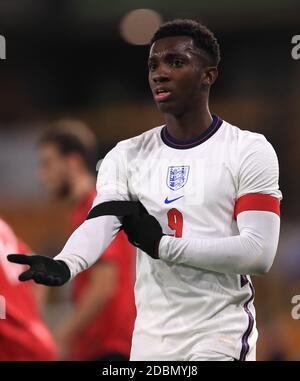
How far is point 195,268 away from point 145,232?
23 centimetres

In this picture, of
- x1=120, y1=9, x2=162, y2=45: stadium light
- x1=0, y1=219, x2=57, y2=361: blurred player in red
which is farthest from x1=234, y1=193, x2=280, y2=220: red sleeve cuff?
x1=120, y1=9, x2=162, y2=45: stadium light

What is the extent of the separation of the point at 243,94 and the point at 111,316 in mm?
5842

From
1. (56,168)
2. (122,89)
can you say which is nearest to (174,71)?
(56,168)

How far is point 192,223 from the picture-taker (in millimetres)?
3223

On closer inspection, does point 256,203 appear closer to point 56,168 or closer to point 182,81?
point 182,81

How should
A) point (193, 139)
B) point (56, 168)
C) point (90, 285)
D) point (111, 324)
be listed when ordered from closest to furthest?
1. point (193, 139)
2. point (90, 285)
3. point (111, 324)
4. point (56, 168)

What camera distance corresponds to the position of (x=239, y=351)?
3.22m

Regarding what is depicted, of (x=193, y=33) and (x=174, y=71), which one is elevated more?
(x=193, y=33)

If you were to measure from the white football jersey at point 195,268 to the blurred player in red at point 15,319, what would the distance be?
1410 millimetres

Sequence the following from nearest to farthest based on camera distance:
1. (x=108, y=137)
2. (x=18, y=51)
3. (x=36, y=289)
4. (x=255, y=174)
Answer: (x=255, y=174) < (x=36, y=289) < (x=108, y=137) < (x=18, y=51)

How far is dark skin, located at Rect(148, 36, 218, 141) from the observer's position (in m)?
3.24

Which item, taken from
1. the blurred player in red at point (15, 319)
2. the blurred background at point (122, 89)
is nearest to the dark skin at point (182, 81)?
the blurred player in red at point (15, 319)

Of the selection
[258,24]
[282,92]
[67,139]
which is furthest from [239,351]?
[258,24]

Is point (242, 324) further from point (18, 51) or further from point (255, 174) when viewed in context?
point (18, 51)
